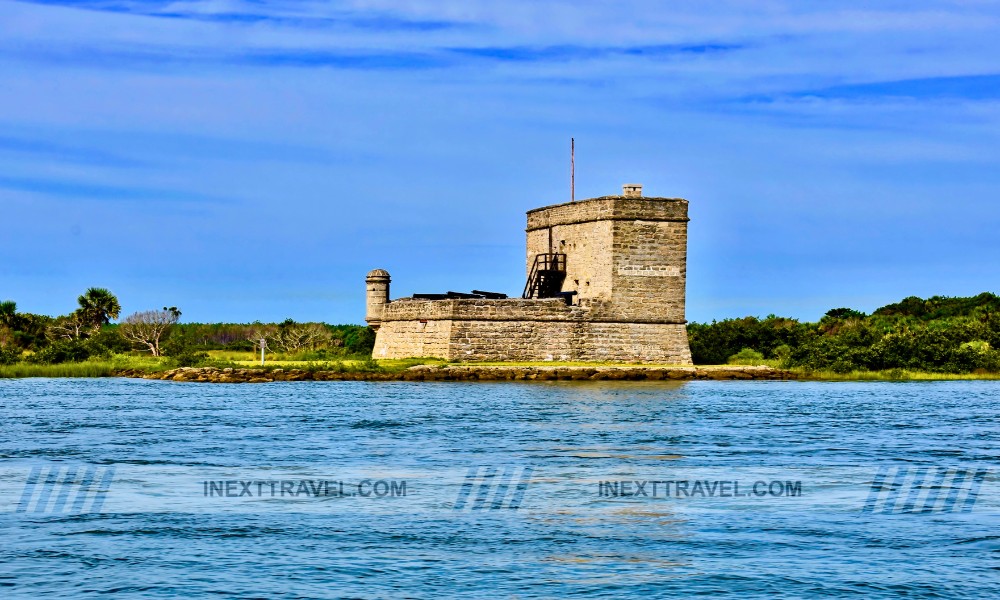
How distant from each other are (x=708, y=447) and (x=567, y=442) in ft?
7.63

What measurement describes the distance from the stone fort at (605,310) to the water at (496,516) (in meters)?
15.3

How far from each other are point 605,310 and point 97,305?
27455 mm

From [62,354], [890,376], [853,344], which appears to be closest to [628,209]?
[853,344]

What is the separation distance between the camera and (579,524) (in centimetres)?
1209

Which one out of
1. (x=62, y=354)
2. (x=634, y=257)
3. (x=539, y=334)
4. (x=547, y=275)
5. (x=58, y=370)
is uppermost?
(x=634, y=257)

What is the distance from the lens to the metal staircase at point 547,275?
44.0m

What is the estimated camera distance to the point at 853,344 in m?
43.1

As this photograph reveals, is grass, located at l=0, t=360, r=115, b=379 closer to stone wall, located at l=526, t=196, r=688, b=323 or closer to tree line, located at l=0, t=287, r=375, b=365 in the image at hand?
tree line, located at l=0, t=287, r=375, b=365

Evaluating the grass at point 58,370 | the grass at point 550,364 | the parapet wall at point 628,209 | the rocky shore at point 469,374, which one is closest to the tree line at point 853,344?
the rocky shore at point 469,374

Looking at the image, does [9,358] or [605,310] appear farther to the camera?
[9,358]

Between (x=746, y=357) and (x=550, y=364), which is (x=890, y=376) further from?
(x=550, y=364)

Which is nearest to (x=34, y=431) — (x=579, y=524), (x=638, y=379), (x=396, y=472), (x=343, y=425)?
(x=343, y=425)

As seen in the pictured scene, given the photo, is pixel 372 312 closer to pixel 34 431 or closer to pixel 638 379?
pixel 638 379

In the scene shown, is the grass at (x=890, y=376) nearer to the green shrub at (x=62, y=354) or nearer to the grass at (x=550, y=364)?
the grass at (x=550, y=364)
